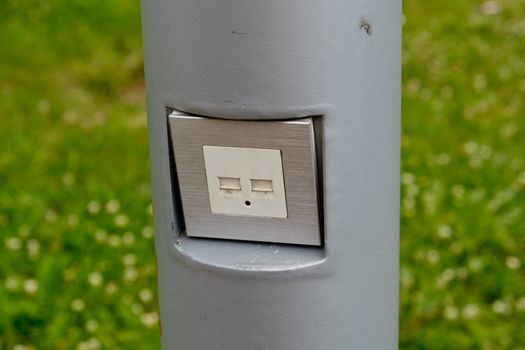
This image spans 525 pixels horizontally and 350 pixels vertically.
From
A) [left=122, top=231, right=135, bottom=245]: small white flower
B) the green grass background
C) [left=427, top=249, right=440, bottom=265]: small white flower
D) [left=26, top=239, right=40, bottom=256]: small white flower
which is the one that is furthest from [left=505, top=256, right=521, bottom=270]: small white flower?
[left=26, top=239, right=40, bottom=256]: small white flower

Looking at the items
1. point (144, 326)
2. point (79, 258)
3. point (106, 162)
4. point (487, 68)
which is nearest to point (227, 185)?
point (144, 326)

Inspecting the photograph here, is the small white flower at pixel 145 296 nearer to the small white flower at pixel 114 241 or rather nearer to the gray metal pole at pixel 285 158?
the small white flower at pixel 114 241

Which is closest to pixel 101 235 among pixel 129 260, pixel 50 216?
pixel 129 260

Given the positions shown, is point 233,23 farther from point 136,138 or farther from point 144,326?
point 136,138

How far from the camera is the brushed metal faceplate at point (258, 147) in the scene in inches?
63.9

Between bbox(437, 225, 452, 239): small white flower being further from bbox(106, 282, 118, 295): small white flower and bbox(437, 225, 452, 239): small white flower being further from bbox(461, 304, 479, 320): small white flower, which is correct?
bbox(106, 282, 118, 295): small white flower

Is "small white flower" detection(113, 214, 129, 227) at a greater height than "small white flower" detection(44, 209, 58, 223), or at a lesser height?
lesser

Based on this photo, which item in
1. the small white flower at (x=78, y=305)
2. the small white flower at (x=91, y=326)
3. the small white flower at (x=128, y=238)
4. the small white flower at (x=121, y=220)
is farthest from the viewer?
the small white flower at (x=121, y=220)

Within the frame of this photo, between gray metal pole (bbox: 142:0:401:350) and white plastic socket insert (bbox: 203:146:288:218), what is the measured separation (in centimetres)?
2

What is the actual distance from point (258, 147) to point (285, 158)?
0.17 ft

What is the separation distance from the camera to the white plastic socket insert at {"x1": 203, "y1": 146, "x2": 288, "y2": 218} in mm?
1650

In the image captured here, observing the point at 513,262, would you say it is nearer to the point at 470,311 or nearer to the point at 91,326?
the point at 470,311

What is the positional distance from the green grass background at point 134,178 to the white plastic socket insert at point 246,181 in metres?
1.64

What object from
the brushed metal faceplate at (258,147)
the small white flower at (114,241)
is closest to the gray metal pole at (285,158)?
the brushed metal faceplate at (258,147)
